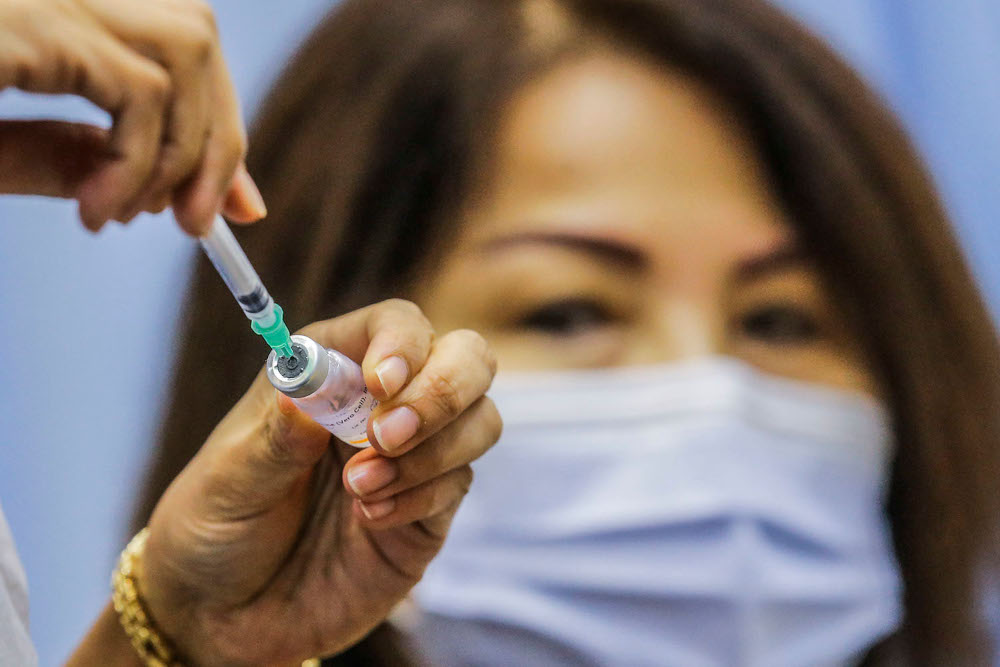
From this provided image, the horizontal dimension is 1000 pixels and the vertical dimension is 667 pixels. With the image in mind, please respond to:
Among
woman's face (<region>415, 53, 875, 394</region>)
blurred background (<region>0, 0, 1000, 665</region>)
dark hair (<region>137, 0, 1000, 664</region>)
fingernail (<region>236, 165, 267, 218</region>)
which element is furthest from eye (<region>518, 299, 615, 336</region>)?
fingernail (<region>236, 165, 267, 218</region>)

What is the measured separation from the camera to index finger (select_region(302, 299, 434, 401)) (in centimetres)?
59

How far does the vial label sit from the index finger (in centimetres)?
2

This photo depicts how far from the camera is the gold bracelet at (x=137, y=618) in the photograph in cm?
73

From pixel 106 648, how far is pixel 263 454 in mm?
235

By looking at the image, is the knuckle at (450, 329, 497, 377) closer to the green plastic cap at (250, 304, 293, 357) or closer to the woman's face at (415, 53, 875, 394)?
the green plastic cap at (250, 304, 293, 357)

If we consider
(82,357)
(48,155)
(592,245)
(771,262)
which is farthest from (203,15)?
(82,357)

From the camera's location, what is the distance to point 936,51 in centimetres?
181

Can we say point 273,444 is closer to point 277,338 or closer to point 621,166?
point 277,338

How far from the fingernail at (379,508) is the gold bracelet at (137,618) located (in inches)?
8.2

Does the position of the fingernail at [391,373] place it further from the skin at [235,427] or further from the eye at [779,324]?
the eye at [779,324]

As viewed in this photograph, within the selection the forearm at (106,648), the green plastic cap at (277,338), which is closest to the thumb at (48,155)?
the green plastic cap at (277,338)

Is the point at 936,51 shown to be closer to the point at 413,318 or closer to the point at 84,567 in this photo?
the point at 413,318

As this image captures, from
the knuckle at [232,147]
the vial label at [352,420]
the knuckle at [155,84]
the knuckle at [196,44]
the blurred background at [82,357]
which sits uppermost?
the blurred background at [82,357]

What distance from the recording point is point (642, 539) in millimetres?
1137
